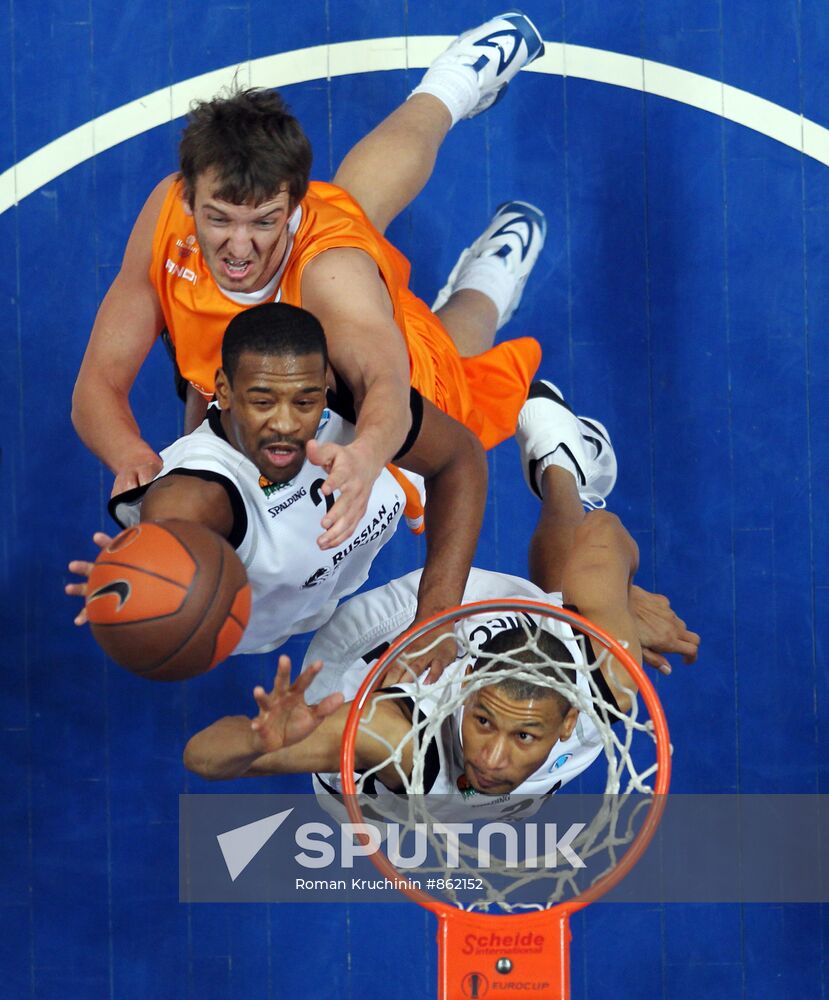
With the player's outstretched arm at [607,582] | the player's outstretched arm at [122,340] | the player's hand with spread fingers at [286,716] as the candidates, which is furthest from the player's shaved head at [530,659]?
the player's outstretched arm at [122,340]

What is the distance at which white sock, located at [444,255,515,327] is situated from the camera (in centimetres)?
454

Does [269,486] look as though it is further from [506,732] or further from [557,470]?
[557,470]

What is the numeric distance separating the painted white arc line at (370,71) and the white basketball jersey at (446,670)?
6.84 feet

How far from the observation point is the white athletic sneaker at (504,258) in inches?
179

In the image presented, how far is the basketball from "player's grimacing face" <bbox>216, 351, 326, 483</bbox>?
0.36 m

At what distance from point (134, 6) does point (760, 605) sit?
3334mm

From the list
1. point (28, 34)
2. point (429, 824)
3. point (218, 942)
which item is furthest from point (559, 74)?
point (218, 942)

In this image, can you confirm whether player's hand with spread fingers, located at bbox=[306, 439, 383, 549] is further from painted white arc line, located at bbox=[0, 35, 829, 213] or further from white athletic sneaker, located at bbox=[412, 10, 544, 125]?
painted white arc line, located at bbox=[0, 35, 829, 213]

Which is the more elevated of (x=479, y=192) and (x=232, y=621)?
(x=479, y=192)

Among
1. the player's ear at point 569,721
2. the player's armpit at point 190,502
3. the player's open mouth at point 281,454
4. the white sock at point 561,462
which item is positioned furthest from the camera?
the white sock at point 561,462

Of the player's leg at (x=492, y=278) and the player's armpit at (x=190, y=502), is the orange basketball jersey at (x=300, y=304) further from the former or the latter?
the player's armpit at (x=190, y=502)

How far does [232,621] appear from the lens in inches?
113

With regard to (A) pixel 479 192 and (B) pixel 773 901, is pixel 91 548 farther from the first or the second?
(B) pixel 773 901

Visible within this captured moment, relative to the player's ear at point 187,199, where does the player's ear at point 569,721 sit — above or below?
below
